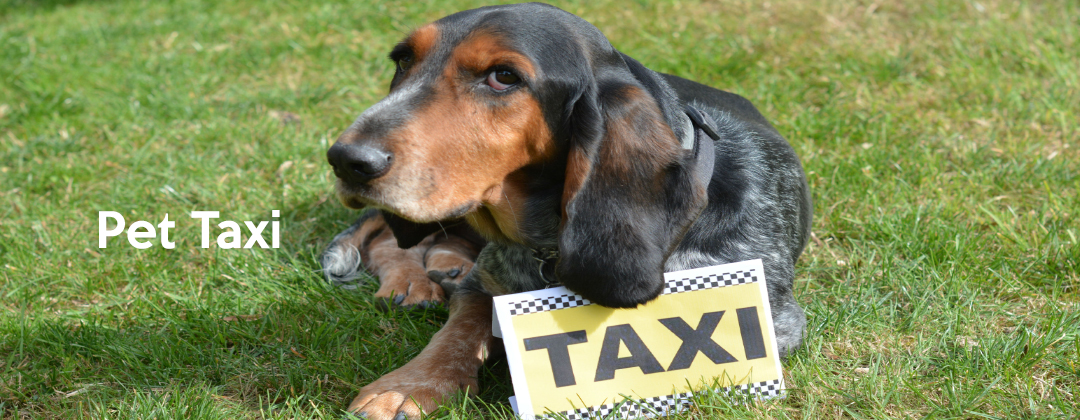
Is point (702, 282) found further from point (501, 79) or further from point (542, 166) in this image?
point (501, 79)

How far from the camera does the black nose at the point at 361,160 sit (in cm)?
269

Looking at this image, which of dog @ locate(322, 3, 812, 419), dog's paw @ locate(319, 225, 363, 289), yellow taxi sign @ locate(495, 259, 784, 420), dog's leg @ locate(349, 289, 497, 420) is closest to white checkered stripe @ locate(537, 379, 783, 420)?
yellow taxi sign @ locate(495, 259, 784, 420)

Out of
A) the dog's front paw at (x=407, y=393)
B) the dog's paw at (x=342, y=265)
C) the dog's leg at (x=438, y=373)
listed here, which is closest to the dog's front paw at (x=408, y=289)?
the dog's paw at (x=342, y=265)

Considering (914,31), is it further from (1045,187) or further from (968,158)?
(1045,187)

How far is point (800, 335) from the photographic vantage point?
11.3ft

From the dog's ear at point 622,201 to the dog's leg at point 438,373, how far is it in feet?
2.04

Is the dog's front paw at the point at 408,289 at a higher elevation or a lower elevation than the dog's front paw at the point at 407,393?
lower

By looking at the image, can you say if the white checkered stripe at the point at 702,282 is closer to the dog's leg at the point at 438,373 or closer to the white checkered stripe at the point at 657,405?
the white checkered stripe at the point at 657,405

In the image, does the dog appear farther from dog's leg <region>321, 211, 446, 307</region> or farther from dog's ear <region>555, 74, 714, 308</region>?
dog's leg <region>321, 211, 446, 307</region>

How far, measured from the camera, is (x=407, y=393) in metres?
3.12

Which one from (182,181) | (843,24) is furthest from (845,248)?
(182,181)

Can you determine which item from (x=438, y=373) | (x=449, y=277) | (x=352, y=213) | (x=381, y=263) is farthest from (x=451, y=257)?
(x=438, y=373)

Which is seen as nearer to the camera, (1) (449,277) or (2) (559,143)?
(2) (559,143)

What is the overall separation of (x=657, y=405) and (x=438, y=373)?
2.66 feet
